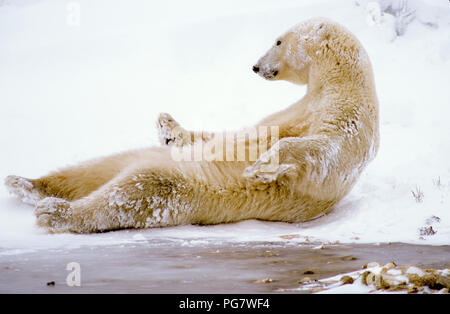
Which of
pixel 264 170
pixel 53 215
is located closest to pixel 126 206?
pixel 53 215

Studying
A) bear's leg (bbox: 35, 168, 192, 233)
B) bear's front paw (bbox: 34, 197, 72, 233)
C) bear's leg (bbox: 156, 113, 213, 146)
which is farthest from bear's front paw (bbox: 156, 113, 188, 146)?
bear's front paw (bbox: 34, 197, 72, 233)

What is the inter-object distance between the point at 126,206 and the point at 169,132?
1.36 meters

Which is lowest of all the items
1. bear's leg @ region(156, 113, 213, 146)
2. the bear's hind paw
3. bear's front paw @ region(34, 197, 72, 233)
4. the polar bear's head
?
bear's front paw @ region(34, 197, 72, 233)

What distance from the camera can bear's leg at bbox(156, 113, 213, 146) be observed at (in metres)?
5.25

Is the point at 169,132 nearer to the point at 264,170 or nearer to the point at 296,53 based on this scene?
the point at 296,53

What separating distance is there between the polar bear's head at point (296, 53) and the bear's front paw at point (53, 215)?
2.46 m

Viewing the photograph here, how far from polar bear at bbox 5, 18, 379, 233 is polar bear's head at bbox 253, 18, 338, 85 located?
10 millimetres

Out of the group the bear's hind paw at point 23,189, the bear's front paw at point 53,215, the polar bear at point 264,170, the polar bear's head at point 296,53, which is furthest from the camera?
the polar bear's head at point 296,53

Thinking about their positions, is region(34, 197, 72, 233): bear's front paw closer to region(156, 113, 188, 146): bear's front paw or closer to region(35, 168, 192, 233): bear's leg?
region(35, 168, 192, 233): bear's leg

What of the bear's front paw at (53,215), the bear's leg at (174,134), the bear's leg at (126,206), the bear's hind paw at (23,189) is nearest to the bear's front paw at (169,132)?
the bear's leg at (174,134)

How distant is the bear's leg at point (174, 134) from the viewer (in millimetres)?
5250

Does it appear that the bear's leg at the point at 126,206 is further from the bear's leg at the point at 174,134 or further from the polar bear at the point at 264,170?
the bear's leg at the point at 174,134

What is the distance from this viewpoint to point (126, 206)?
4113 millimetres

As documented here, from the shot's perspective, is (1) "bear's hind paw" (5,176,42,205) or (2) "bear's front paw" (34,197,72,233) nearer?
(2) "bear's front paw" (34,197,72,233)
